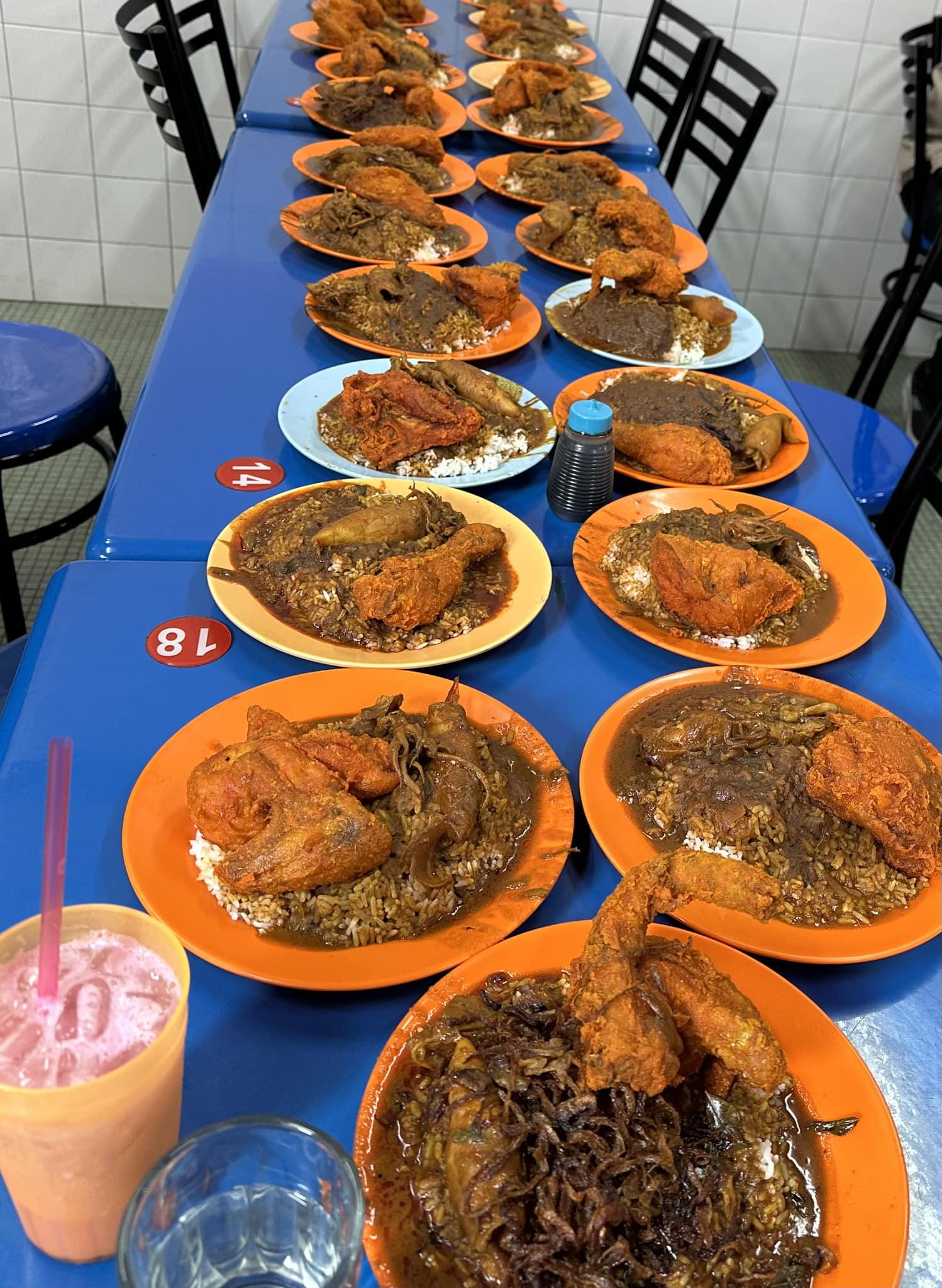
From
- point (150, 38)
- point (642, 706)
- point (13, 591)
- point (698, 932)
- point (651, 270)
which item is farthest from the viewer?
point (150, 38)

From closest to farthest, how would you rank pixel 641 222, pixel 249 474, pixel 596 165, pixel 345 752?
pixel 345 752, pixel 249 474, pixel 641 222, pixel 596 165

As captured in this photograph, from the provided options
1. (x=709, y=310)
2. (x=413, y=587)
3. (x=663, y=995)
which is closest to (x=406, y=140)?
(x=709, y=310)

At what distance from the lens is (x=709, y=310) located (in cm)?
262

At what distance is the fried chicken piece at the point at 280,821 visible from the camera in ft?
3.78

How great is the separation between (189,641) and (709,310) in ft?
5.45

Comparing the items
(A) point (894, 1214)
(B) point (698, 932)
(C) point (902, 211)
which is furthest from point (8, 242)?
(A) point (894, 1214)

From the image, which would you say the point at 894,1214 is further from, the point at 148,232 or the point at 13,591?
the point at 148,232

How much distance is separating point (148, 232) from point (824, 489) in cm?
430

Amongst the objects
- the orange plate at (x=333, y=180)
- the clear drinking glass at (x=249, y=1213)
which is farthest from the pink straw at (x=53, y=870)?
the orange plate at (x=333, y=180)

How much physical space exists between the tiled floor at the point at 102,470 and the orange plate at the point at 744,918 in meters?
2.53

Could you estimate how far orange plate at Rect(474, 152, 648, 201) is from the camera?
10.8 feet

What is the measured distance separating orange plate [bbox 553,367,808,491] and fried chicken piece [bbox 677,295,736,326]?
18 centimetres

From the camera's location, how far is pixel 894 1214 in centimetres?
94

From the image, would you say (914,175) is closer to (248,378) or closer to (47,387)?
(248,378)
